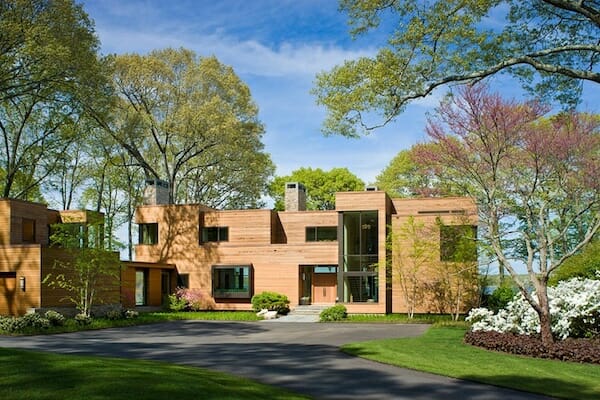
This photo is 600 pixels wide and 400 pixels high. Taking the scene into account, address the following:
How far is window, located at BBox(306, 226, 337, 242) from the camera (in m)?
35.5

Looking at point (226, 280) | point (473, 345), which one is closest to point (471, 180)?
point (473, 345)

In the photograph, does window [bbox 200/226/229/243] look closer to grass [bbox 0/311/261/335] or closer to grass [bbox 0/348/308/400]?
grass [bbox 0/311/261/335]

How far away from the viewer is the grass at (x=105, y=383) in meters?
7.79

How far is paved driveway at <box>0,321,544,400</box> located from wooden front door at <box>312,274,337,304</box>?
902 centimetres

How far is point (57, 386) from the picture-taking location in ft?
26.4

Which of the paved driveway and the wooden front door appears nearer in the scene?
the paved driveway

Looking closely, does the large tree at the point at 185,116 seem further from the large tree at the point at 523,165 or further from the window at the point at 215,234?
the large tree at the point at 523,165

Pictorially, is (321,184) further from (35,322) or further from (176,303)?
(35,322)

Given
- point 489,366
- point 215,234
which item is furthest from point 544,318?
point 215,234

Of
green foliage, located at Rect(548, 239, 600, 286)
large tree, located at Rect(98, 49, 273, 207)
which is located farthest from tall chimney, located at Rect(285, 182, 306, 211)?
green foliage, located at Rect(548, 239, 600, 286)

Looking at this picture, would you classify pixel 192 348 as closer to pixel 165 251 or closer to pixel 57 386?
pixel 57 386

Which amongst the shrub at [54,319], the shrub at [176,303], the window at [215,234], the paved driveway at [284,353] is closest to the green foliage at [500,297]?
the paved driveway at [284,353]

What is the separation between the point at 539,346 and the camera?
14.8 m

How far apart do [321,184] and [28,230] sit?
32256 mm
